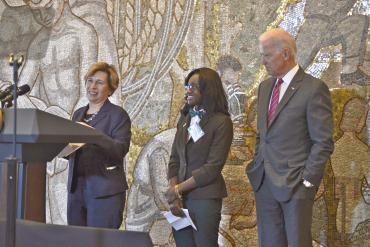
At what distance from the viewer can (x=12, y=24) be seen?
302 inches

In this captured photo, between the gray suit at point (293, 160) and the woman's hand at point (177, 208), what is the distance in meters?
0.63

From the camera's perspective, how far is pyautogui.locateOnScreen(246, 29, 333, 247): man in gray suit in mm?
4637

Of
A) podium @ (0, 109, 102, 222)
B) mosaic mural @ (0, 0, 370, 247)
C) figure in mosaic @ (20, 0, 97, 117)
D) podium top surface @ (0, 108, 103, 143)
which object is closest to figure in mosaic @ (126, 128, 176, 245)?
mosaic mural @ (0, 0, 370, 247)

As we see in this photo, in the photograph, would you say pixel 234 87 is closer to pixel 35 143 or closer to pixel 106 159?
pixel 106 159

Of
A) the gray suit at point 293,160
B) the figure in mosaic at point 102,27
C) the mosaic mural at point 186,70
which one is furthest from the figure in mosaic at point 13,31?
the gray suit at point 293,160

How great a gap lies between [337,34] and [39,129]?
313 centimetres

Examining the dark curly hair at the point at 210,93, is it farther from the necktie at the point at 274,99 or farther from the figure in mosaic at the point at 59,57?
the figure in mosaic at the point at 59,57

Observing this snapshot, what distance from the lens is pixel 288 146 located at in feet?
15.6

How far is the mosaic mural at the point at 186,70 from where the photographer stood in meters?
5.84

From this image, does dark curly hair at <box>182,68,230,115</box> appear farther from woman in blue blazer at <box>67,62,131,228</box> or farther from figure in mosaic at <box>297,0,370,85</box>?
figure in mosaic at <box>297,0,370,85</box>

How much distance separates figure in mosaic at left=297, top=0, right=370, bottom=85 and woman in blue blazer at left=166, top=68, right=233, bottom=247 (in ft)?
3.44

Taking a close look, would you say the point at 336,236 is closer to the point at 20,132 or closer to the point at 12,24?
the point at 20,132

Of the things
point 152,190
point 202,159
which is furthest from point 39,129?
point 152,190

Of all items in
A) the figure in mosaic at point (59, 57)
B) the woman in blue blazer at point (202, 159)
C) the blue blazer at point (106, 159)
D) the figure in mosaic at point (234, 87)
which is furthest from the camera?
the figure in mosaic at point (59, 57)
